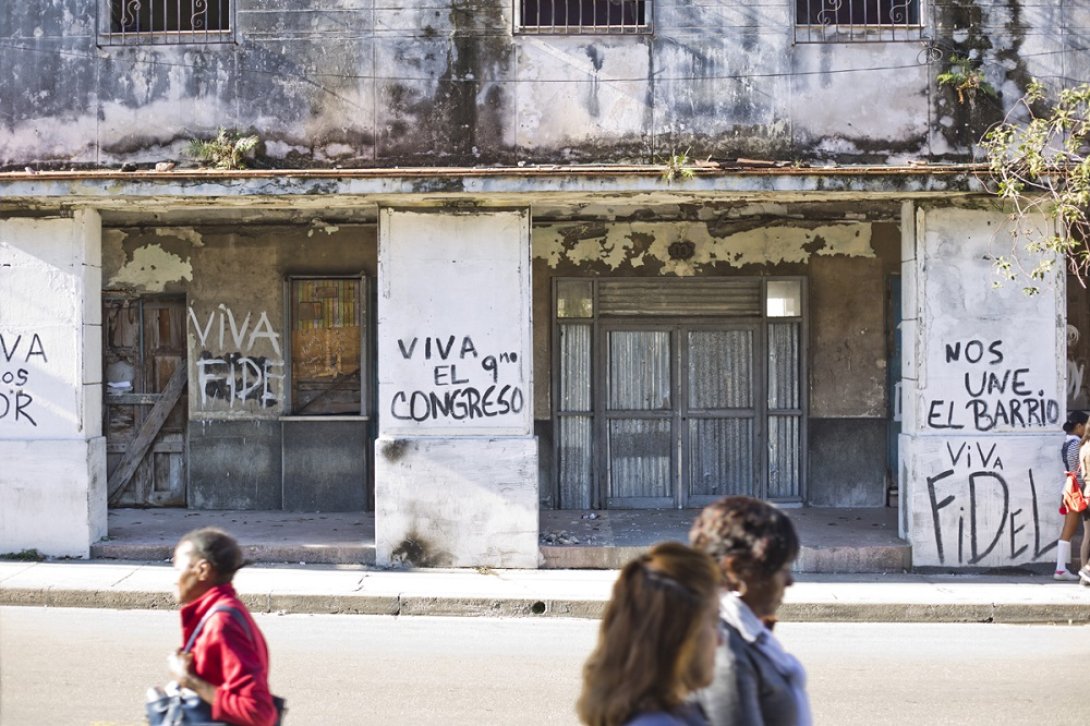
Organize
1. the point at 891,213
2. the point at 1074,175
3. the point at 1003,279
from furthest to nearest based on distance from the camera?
the point at 891,213 < the point at 1003,279 < the point at 1074,175

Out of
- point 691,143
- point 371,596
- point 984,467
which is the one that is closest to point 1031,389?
point 984,467

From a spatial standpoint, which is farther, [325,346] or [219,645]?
[325,346]

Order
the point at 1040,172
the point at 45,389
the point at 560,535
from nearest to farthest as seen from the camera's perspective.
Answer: the point at 1040,172 → the point at 45,389 → the point at 560,535

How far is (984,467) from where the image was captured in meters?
11.1

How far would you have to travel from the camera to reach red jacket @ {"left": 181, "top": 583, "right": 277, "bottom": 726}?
3760 mm

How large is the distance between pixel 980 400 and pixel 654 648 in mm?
9191

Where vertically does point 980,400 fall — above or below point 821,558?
above

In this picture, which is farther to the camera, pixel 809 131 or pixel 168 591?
pixel 809 131

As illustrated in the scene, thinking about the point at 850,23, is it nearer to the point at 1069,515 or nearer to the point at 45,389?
the point at 1069,515

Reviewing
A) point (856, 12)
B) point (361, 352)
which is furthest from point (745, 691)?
point (361, 352)

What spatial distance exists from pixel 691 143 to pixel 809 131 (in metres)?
1.10

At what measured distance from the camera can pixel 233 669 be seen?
380 centimetres

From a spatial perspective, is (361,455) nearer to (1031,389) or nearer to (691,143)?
(691,143)

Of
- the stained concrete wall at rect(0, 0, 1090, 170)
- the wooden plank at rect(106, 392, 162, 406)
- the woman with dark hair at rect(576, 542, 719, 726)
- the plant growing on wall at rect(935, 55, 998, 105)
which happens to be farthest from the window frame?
the woman with dark hair at rect(576, 542, 719, 726)
